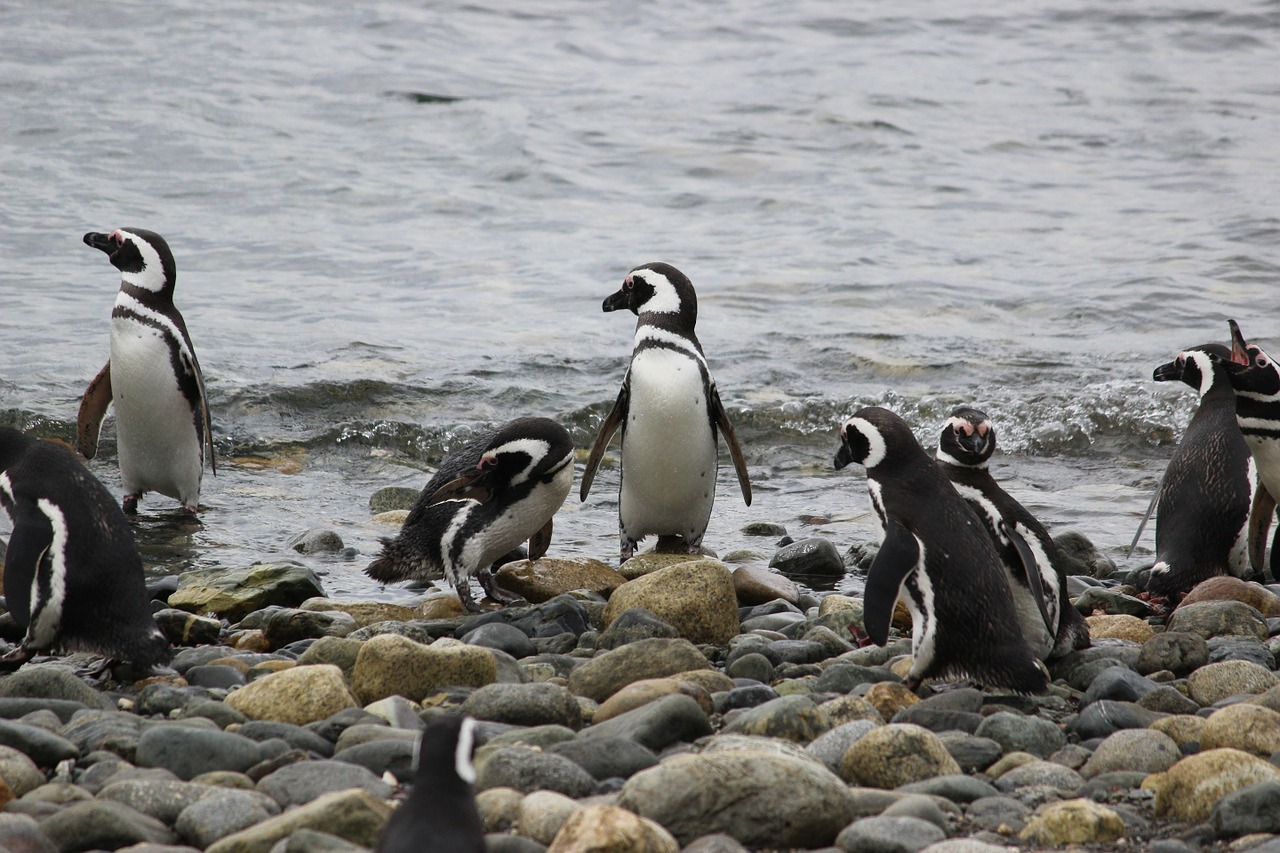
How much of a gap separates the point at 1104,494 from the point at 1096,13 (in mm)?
19127

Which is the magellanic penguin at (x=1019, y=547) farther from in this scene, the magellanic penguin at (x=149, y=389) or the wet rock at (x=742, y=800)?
the magellanic penguin at (x=149, y=389)

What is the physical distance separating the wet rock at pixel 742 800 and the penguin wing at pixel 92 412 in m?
5.44

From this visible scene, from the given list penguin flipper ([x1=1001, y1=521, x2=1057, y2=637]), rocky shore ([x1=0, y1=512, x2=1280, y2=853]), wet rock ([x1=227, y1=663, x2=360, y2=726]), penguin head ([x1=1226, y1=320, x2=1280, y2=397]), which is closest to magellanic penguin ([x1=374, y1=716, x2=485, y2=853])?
rocky shore ([x1=0, y1=512, x2=1280, y2=853])

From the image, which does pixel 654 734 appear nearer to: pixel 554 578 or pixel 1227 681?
pixel 1227 681

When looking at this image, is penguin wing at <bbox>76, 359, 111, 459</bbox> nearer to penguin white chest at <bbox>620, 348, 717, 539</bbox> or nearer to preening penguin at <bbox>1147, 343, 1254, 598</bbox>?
penguin white chest at <bbox>620, 348, 717, 539</bbox>

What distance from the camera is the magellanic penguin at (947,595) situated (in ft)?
13.4

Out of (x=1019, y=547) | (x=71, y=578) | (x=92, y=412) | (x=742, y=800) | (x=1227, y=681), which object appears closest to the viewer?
(x=742, y=800)

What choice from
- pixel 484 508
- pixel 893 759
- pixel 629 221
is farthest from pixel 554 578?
pixel 629 221

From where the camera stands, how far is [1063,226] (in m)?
14.9

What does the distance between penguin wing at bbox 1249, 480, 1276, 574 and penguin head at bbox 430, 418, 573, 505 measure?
9.59ft

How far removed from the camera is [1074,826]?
2.94 m

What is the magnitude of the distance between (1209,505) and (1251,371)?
24.1 inches

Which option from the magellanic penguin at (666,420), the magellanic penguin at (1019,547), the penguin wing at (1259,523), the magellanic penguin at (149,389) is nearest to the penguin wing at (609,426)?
the magellanic penguin at (666,420)

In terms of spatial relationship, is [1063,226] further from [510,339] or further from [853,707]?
[853,707]
